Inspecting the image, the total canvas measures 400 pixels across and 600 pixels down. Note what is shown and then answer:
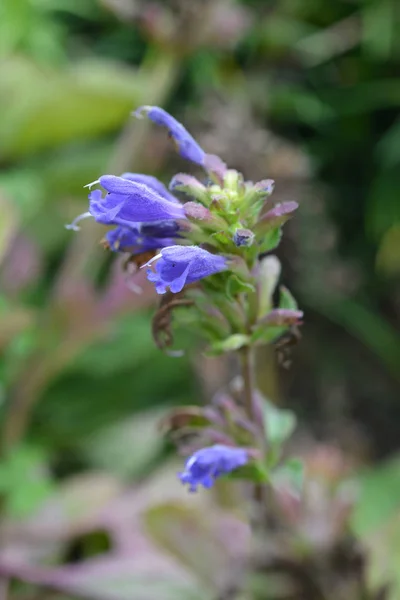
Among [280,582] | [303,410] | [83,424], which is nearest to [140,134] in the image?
[83,424]

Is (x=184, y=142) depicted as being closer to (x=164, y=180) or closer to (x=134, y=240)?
(x=134, y=240)

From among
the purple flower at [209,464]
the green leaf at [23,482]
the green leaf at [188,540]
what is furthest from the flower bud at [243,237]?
the green leaf at [23,482]

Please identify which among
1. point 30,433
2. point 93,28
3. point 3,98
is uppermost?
point 93,28

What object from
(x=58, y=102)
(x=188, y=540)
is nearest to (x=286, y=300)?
(x=188, y=540)

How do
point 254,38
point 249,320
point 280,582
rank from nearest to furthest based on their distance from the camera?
1. point 249,320
2. point 280,582
3. point 254,38

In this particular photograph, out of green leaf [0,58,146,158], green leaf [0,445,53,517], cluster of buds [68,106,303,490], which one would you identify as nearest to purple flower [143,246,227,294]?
cluster of buds [68,106,303,490]

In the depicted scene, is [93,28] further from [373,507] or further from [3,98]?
[373,507]

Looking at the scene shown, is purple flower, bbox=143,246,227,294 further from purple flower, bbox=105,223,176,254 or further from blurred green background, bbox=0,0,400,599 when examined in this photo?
blurred green background, bbox=0,0,400,599
